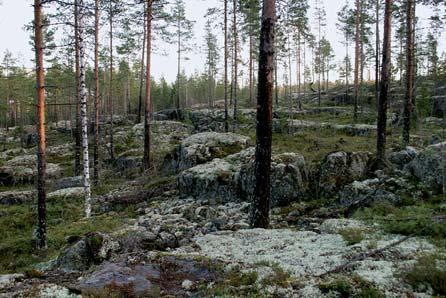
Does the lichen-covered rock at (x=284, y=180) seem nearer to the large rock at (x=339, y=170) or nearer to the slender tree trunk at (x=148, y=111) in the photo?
the large rock at (x=339, y=170)

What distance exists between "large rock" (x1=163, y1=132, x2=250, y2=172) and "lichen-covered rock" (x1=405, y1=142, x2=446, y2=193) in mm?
10280

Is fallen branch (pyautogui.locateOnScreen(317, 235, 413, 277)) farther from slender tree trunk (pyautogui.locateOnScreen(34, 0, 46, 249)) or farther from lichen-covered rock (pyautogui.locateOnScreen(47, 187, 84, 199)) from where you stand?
lichen-covered rock (pyautogui.locateOnScreen(47, 187, 84, 199))

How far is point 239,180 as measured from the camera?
1553cm

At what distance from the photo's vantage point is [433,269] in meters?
4.68

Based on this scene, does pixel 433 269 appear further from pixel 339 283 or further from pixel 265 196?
pixel 265 196

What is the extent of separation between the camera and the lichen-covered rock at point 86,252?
8203mm

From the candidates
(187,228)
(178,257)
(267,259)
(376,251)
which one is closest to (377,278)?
(376,251)

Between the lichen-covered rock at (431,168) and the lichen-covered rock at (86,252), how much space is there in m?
9.75

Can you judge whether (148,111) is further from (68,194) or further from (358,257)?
(358,257)

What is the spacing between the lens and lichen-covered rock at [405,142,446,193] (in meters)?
11.1

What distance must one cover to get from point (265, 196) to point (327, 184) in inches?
233

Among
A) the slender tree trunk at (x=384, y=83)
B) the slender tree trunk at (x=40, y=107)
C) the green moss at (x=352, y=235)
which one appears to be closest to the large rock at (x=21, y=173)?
the slender tree trunk at (x=40, y=107)

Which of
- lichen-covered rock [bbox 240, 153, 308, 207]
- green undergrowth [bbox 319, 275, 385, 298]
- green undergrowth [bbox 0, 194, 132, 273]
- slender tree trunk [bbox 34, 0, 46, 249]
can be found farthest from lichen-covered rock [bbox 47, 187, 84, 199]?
green undergrowth [bbox 319, 275, 385, 298]

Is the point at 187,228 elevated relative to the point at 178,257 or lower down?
lower down
